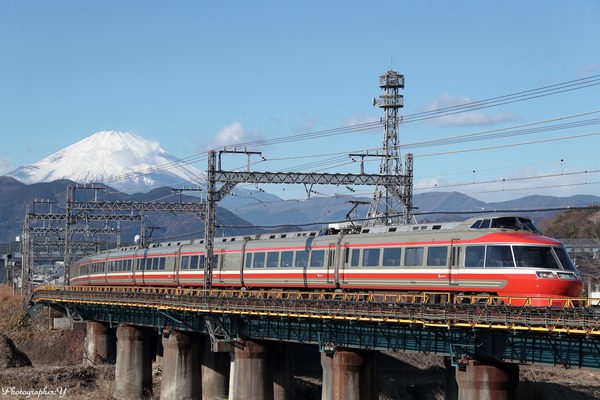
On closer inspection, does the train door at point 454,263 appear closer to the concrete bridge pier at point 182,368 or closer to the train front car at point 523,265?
the train front car at point 523,265

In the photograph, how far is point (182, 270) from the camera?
255 ft

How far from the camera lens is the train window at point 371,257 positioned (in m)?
54.0

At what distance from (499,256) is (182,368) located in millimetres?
31694

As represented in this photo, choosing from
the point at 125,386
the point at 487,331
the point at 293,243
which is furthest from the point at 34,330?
the point at 487,331

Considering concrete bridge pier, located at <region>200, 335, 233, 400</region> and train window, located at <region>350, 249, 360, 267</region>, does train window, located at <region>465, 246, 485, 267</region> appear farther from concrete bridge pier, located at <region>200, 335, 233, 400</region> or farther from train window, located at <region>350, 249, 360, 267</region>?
concrete bridge pier, located at <region>200, 335, 233, 400</region>

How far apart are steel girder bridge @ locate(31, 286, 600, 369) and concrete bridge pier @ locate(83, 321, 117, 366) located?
17108mm

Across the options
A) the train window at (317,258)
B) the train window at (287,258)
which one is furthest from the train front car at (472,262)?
the train window at (287,258)

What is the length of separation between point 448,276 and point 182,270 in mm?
33843

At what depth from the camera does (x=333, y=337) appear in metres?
52.4

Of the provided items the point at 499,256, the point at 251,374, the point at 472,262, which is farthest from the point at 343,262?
the point at 499,256

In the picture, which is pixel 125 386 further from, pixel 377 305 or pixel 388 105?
pixel 388 105

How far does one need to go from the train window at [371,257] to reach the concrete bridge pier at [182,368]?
2068cm

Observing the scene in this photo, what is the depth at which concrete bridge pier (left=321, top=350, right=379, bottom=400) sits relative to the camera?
51.6 meters

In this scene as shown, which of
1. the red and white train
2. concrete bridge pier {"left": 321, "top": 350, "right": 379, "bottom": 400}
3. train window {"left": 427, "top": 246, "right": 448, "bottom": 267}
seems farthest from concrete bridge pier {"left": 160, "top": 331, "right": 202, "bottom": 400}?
train window {"left": 427, "top": 246, "right": 448, "bottom": 267}
